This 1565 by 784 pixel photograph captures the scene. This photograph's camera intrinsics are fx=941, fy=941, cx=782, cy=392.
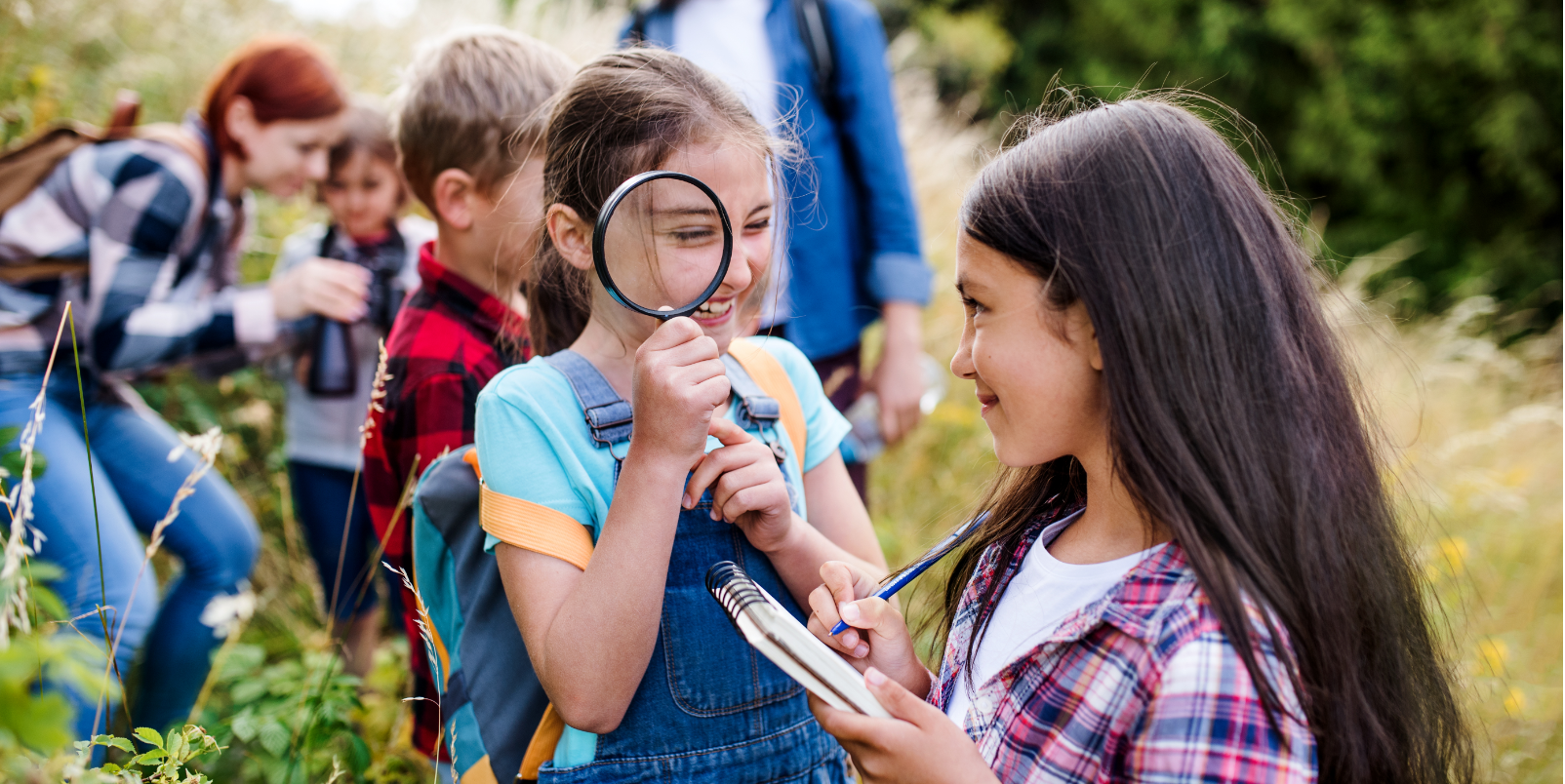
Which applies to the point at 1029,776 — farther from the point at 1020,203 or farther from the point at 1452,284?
the point at 1452,284

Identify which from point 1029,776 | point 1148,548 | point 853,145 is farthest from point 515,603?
point 853,145

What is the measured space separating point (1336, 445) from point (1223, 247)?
1.05 ft

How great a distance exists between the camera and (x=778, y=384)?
1674mm

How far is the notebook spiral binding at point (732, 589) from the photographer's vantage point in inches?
46.8

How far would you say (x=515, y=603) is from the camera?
53.6 inches

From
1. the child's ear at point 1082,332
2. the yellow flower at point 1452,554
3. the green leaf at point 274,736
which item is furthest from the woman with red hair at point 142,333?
the yellow flower at point 1452,554

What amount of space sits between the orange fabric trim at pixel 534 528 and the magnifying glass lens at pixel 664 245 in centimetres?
33

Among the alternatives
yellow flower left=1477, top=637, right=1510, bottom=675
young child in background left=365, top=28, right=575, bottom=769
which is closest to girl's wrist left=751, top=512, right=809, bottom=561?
young child in background left=365, top=28, right=575, bottom=769

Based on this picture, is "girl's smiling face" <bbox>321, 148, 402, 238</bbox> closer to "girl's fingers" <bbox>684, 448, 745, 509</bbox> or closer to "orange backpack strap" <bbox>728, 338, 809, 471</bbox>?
"orange backpack strap" <bbox>728, 338, 809, 471</bbox>

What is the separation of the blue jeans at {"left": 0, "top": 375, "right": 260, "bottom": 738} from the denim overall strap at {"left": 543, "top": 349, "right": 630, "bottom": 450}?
5.62 ft

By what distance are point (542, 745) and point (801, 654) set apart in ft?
1.78

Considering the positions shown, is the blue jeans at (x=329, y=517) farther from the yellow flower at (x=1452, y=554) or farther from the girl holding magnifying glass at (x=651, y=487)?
the yellow flower at (x=1452, y=554)

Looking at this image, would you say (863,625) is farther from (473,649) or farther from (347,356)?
A: (347,356)

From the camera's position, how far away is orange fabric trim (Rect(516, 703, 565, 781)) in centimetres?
142
